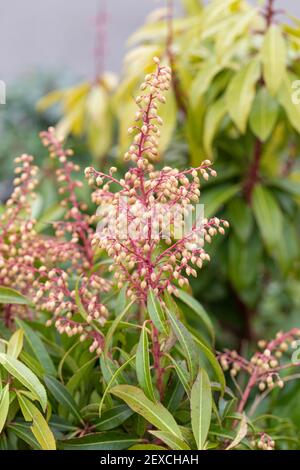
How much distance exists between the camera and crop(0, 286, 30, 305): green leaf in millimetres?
1092

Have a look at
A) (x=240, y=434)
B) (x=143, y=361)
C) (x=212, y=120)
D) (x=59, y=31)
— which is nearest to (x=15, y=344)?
(x=143, y=361)

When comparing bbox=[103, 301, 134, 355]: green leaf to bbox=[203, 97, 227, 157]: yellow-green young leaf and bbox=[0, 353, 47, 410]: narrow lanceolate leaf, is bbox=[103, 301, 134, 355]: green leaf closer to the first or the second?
bbox=[0, 353, 47, 410]: narrow lanceolate leaf

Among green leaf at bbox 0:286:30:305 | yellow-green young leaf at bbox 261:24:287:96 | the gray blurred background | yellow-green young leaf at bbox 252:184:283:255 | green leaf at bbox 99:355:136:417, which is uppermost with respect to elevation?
the gray blurred background

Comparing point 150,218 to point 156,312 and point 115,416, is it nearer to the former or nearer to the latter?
point 156,312

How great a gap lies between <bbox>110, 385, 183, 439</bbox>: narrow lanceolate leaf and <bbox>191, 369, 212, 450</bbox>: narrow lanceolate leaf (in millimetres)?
27

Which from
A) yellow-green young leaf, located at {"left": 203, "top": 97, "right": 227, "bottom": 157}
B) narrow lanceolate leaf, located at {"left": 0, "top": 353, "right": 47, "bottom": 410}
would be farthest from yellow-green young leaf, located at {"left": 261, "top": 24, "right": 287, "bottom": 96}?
narrow lanceolate leaf, located at {"left": 0, "top": 353, "right": 47, "bottom": 410}

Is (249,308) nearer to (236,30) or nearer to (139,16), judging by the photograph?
(236,30)

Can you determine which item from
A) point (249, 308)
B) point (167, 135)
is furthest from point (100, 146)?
point (249, 308)

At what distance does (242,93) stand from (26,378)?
0.91m

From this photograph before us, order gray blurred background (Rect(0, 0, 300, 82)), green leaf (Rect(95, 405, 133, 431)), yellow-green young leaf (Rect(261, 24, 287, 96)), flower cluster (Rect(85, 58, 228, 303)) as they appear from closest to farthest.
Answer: flower cluster (Rect(85, 58, 228, 303)) → green leaf (Rect(95, 405, 133, 431)) → yellow-green young leaf (Rect(261, 24, 287, 96)) → gray blurred background (Rect(0, 0, 300, 82))

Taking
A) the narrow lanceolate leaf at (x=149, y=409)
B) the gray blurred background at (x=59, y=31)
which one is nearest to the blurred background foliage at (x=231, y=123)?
the narrow lanceolate leaf at (x=149, y=409)

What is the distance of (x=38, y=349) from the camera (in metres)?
1.13

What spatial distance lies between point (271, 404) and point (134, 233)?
72cm

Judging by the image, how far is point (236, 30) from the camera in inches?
63.1
